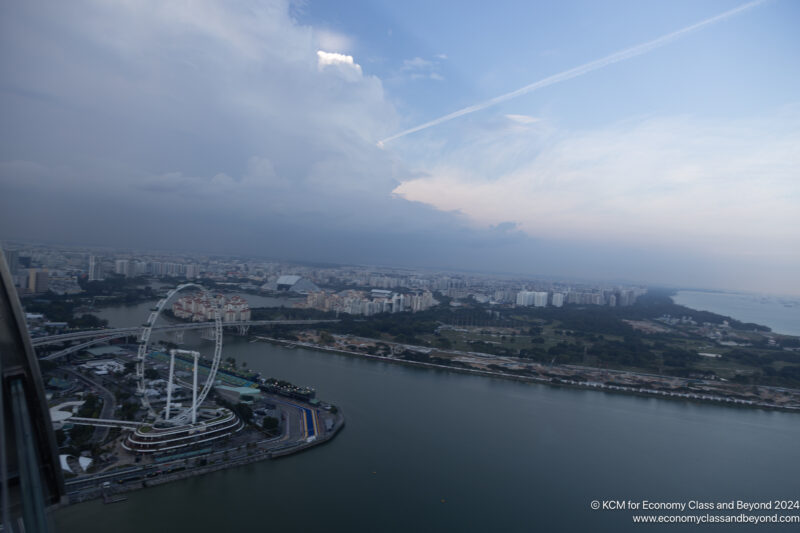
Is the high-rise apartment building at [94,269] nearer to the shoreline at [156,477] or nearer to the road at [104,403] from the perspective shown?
the road at [104,403]

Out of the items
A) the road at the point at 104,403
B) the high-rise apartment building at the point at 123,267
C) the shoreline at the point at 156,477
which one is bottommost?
the shoreline at the point at 156,477

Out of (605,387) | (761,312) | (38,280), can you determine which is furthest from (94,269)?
(761,312)

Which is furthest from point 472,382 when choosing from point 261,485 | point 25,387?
point 25,387

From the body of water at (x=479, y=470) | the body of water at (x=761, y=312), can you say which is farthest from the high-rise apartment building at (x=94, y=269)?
the body of water at (x=761, y=312)

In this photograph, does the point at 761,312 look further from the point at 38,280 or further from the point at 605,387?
the point at 38,280

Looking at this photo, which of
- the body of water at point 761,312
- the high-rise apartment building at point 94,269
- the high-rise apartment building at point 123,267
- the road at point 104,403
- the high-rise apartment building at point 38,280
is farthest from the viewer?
the body of water at point 761,312

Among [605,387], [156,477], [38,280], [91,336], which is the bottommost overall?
[605,387]

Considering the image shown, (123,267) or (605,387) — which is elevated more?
(123,267)

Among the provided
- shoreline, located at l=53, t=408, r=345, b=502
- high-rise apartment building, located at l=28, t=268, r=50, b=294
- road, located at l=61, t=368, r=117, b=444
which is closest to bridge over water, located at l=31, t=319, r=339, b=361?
road, located at l=61, t=368, r=117, b=444
